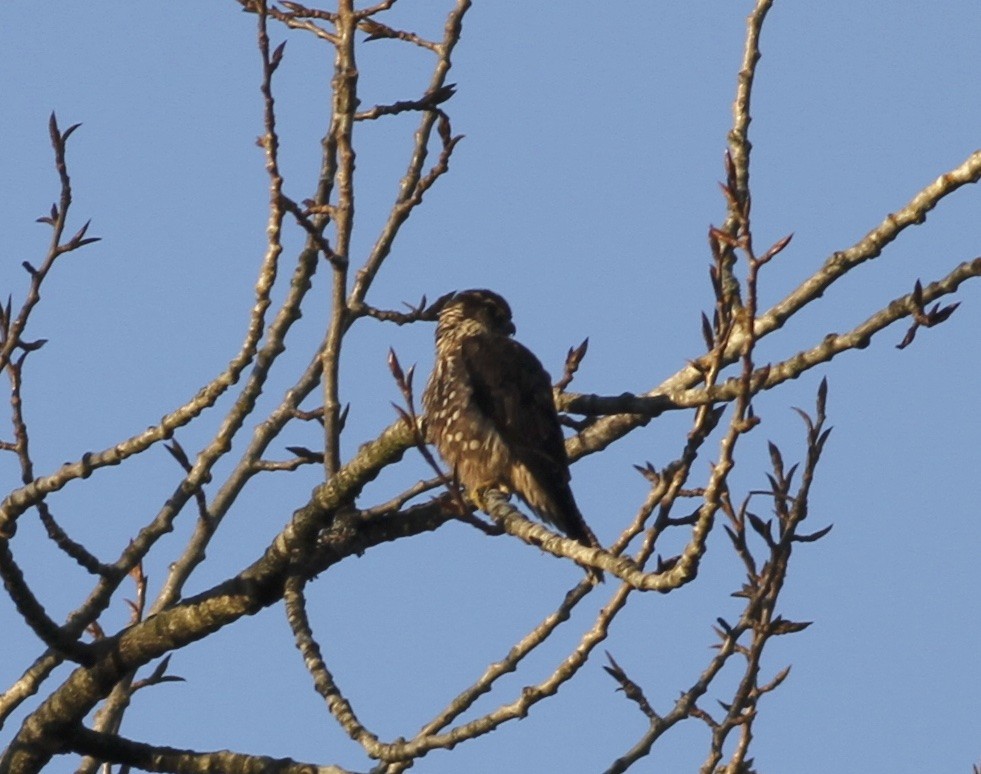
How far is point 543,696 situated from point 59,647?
59.3 inches

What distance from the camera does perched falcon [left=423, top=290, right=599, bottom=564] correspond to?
18.7ft

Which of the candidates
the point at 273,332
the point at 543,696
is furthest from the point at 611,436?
the point at 543,696

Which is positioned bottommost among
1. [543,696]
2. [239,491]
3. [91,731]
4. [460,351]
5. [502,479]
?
[543,696]

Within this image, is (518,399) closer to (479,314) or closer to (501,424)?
(501,424)

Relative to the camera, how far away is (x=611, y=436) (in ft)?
15.5

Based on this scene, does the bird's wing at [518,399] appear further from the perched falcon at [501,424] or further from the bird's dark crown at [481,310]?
the bird's dark crown at [481,310]

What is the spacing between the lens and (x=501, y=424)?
5871mm

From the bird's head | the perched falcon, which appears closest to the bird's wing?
the perched falcon

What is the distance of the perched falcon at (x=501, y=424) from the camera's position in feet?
18.7

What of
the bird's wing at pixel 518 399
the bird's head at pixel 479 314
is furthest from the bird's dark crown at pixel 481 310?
the bird's wing at pixel 518 399

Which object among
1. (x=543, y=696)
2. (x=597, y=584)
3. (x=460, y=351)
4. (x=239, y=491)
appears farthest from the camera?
(x=460, y=351)

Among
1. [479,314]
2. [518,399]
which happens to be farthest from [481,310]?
[518,399]

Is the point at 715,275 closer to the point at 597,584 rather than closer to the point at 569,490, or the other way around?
the point at 597,584

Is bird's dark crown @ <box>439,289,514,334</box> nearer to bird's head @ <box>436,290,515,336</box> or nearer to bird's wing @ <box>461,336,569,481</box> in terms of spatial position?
bird's head @ <box>436,290,515,336</box>
